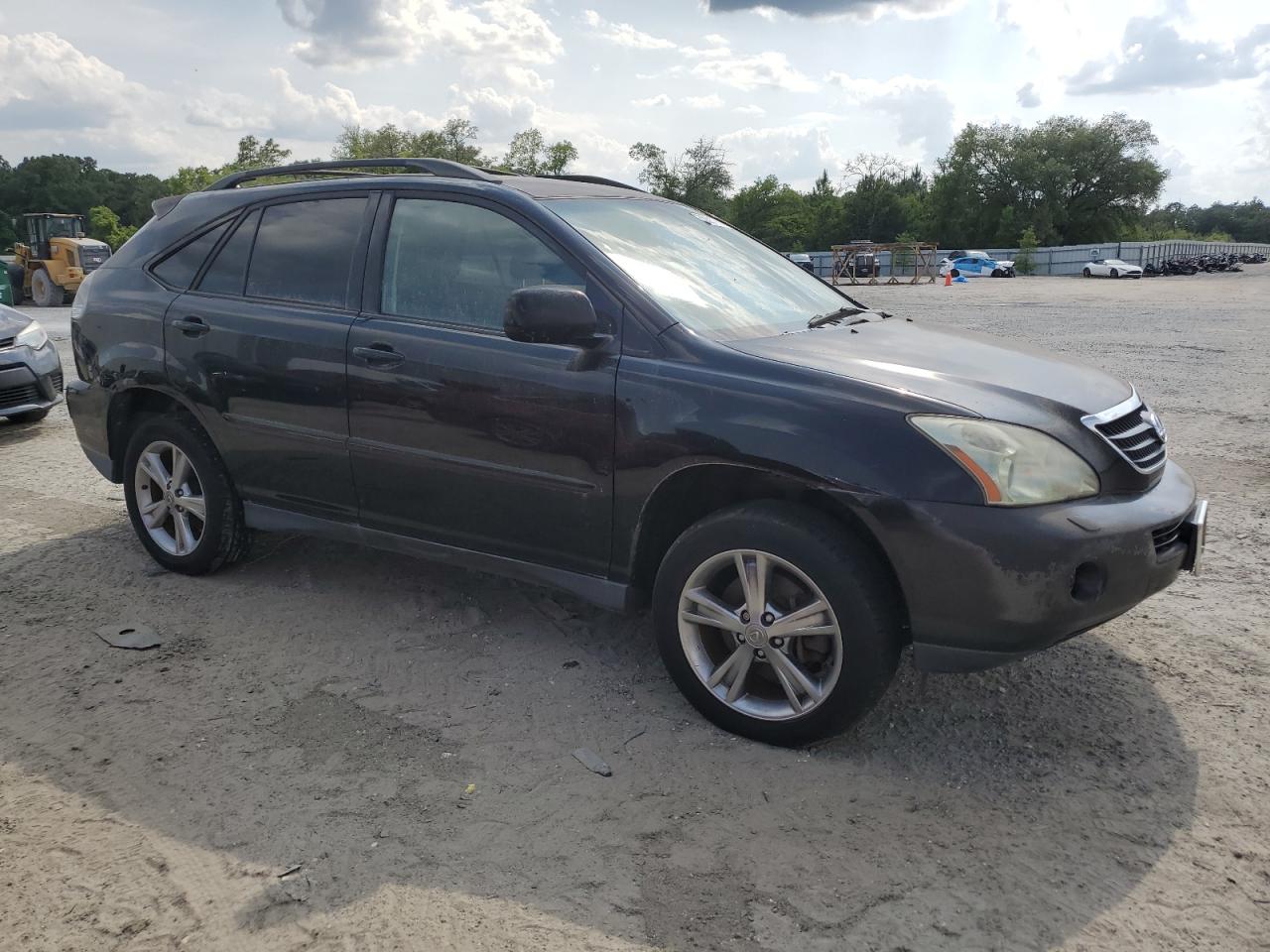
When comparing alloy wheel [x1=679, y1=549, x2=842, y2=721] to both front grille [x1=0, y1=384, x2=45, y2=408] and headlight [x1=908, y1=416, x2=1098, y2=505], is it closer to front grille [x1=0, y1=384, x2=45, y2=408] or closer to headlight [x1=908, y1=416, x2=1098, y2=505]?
headlight [x1=908, y1=416, x2=1098, y2=505]

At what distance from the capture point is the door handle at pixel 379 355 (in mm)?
3822

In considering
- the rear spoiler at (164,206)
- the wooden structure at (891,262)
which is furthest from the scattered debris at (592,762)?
the wooden structure at (891,262)

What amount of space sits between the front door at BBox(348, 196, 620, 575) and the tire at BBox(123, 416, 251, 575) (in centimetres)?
93

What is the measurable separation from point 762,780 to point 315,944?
4.35 feet

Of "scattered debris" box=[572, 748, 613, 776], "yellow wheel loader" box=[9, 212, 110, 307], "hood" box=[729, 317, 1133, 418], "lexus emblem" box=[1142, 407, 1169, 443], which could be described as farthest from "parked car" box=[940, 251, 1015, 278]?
"scattered debris" box=[572, 748, 613, 776]

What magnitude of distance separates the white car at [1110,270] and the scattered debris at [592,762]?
56.2 metres

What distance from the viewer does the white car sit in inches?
2066

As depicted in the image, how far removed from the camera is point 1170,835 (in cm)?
272

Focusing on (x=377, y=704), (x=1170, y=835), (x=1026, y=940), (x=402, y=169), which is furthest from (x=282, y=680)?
(x=1170, y=835)

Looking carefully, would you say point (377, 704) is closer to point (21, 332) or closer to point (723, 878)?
point (723, 878)

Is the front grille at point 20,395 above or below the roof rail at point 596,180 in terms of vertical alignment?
below

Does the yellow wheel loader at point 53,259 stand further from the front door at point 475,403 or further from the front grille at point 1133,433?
the front grille at point 1133,433

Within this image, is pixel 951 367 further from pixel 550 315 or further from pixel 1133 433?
pixel 550 315

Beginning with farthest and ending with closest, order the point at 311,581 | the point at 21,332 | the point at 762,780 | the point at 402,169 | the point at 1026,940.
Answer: the point at 21,332
the point at 311,581
the point at 402,169
the point at 762,780
the point at 1026,940
